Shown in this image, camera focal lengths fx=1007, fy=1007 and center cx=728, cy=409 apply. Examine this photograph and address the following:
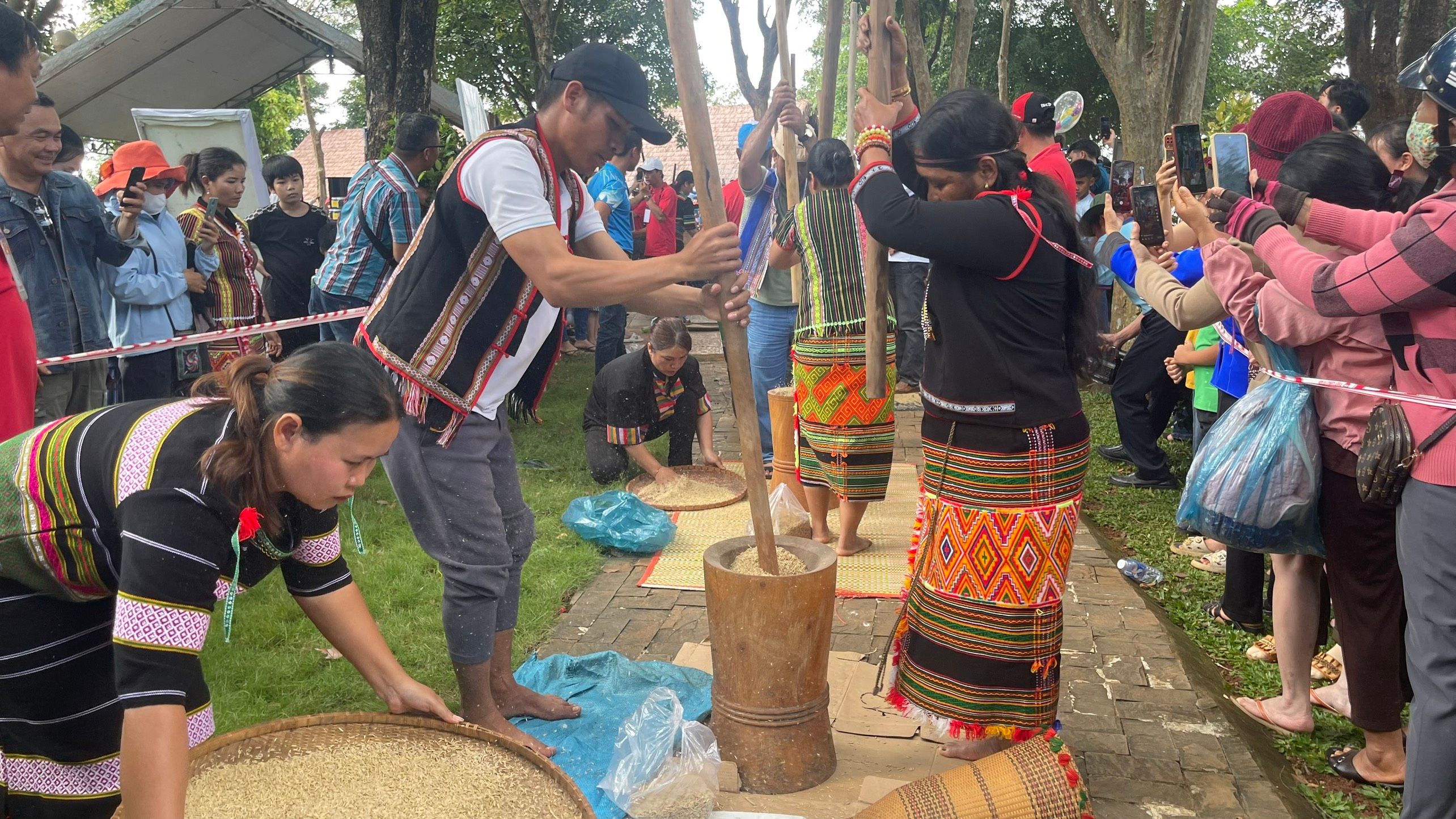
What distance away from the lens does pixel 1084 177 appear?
7375mm

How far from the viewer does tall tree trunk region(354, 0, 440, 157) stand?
8.09 metres

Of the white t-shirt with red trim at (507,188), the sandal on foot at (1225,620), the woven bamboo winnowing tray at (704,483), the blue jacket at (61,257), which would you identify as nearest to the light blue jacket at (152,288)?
the blue jacket at (61,257)

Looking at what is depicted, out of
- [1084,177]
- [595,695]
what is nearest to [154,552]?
[595,695]

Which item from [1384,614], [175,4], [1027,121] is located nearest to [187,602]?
[1384,614]

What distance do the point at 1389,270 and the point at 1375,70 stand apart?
11.0 metres

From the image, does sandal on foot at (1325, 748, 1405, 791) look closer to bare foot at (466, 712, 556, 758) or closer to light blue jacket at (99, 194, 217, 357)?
bare foot at (466, 712, 556, 758)

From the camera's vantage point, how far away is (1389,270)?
194 centimetres

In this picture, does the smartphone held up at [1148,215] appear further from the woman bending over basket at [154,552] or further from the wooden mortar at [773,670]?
the woman bending over basket at [154,552]

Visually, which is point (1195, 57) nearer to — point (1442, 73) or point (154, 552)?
point (1442, 73)

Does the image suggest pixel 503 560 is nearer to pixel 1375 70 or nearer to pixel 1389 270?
pixel 1389 270

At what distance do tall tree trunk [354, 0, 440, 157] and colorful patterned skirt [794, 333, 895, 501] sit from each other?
17.5 ft

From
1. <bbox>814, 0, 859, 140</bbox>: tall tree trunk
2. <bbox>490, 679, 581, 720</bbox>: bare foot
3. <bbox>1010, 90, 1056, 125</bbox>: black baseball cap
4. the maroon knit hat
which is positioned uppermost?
<bbox>814, 0, 859, 140</bbox>: tall tree trunk

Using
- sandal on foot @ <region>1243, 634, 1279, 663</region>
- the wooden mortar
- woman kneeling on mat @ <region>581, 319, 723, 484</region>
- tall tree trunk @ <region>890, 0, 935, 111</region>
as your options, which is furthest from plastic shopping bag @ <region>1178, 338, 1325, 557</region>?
tall tree trunk @ <region>890, 0, 935, 111</region>

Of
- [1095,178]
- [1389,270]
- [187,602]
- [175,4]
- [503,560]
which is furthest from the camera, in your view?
[175,4]
